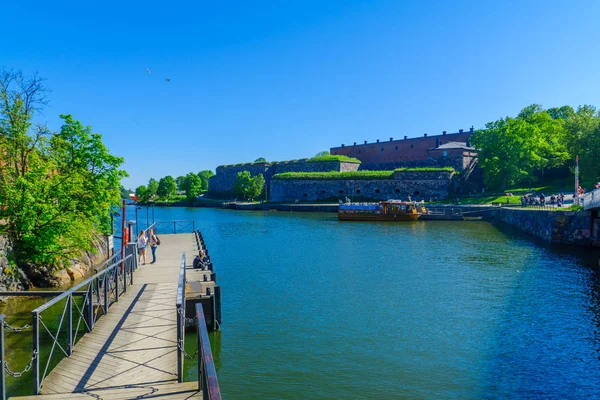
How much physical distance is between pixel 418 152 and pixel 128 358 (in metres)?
76.8

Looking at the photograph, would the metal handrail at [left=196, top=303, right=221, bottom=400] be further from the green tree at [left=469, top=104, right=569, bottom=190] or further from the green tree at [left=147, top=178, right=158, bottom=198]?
the green tree at [left=147, top=178, right=158, bottom=198]

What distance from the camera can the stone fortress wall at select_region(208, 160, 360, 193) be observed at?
74625 millimetres

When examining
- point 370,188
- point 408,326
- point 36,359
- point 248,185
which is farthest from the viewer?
point 248,185

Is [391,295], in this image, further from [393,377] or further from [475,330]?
[393,377]

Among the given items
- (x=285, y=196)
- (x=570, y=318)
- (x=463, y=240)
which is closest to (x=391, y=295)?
(x=570, y=318)

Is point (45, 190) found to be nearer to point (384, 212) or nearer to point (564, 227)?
point (564, 227)

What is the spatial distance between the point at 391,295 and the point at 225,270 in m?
7.73

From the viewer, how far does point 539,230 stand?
30.0 m

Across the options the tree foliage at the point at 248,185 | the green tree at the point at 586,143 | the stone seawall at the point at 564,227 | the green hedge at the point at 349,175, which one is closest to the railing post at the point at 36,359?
the stone seawall at the point at 564,227

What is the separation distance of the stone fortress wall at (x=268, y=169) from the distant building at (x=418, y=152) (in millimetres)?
7396

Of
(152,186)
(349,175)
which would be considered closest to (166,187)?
A: (152,186)

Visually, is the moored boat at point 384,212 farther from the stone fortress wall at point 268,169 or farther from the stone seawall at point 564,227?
the stone fortress wall at point 268,169

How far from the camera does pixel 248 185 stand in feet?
269

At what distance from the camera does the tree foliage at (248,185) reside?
79312mm
